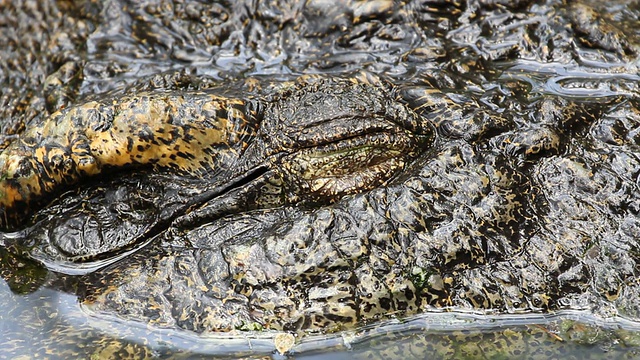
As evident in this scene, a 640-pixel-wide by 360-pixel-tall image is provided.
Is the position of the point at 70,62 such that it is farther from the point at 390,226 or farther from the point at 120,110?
the point at 390,226

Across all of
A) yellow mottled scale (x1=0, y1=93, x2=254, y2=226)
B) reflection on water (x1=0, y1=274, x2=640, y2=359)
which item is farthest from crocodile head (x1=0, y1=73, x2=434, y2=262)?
reflection on water (x1=0, y1=274, x2=640, y2=359)

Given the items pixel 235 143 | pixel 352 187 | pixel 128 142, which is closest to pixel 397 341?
pixel 352 187

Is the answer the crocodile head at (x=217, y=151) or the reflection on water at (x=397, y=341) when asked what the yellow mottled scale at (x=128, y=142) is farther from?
the reflection on water at (x=397, y=341)

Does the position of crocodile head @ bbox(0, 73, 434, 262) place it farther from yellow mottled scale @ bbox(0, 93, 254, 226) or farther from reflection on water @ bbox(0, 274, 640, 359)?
reflection on water @ bbox(0, 274, 640, 359)

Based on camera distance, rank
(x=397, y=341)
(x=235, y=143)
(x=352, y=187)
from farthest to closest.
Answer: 1. (x=235, y=143)
2. (x=352, y=187)
3. (x=397, y=341)

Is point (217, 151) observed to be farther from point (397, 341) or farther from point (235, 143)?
point (397, 341)

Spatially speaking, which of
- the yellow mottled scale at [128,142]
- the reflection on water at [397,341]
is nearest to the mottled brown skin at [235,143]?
the yellow mottled scale at [128,142]
